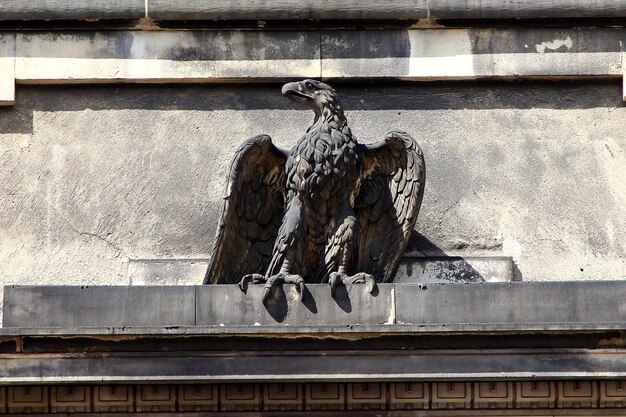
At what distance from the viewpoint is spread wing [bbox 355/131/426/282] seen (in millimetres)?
13352

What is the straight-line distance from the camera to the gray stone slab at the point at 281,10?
14.2m

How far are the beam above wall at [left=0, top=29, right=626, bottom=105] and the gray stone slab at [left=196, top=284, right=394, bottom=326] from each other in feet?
6.47

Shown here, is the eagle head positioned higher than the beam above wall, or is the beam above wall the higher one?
the beam above wall

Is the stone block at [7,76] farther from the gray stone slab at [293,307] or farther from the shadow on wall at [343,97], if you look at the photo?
the gray stone slab at [293,307]

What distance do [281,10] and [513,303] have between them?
2.89 m

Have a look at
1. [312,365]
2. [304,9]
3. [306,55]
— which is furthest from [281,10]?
[312,365]

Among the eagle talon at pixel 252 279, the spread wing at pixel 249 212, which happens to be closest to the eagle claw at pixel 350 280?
the eagle talon at pixel 252 279

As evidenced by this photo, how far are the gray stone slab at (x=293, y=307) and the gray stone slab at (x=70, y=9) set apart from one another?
7.97 ft

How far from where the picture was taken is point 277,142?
46.3 feet

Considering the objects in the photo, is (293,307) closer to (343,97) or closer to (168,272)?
(168,272)

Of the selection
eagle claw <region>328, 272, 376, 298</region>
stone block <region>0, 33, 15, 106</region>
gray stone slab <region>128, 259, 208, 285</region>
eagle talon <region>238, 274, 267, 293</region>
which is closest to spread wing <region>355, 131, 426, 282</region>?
eagle claw <region>328, 272, 376, 298</region>

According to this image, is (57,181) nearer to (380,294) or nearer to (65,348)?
(65,348)

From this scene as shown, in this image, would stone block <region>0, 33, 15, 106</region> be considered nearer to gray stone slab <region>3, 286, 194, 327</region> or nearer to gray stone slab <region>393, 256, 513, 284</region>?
gray stone slab <region>3, 286, 194, 327</region>

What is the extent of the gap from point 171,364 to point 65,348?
2.29 feet
